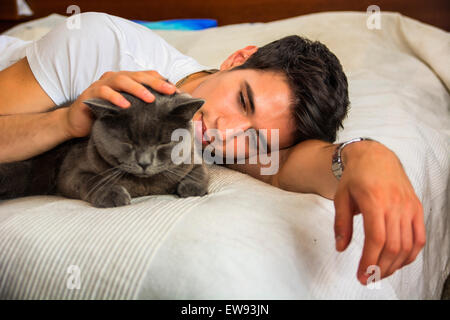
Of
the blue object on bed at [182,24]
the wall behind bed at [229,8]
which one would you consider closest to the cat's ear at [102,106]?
the blue object on bed at [182,24]

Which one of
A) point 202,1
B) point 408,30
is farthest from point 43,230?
point 202,1

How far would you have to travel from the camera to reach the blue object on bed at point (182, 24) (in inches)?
91.4

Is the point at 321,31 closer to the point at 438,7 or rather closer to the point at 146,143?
the point at 438,7

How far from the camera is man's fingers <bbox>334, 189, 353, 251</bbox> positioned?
1.97 feet

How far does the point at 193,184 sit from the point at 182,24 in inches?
68.5

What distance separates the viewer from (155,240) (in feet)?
2.01

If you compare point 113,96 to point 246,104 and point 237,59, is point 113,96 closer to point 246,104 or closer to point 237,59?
point 246,104

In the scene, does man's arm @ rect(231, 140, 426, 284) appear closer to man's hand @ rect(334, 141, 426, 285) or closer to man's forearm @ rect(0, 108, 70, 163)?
man's hand @ rect(334, 141, 426, 285)

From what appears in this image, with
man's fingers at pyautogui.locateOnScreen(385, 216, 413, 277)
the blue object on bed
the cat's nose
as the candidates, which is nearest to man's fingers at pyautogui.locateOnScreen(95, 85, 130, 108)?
the cat's nose

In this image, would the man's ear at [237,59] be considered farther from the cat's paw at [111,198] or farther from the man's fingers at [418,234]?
the man's fingers at [418,234]

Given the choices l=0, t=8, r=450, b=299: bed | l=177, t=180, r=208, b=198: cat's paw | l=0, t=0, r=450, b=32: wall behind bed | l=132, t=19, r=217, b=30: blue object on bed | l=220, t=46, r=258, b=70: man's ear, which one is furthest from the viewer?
l=132, t=19, r=217, b=30: blue object on bed

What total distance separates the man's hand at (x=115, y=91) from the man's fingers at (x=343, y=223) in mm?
439
